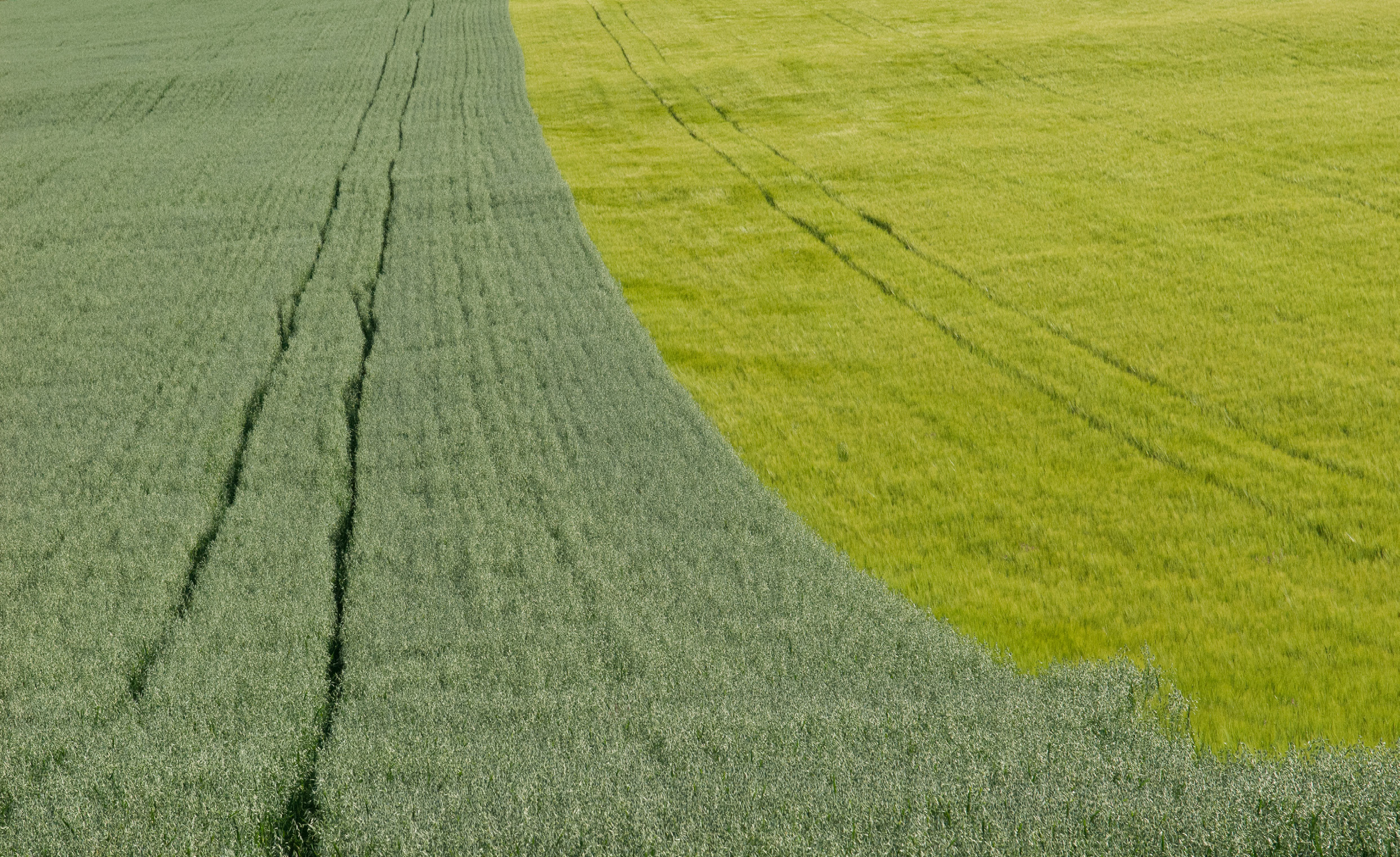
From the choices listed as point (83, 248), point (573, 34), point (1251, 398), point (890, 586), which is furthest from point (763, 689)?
point (573, 34)

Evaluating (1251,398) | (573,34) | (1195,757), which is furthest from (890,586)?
(573,34)

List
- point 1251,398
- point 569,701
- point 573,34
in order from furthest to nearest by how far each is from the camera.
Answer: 1. point 573,34
2. point 1251,398
3. point 569,701

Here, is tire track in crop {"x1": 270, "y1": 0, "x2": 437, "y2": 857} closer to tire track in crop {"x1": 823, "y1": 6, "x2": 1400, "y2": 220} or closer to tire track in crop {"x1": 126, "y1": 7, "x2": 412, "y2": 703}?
tire track in crop {"x1": 126, "y1": 7, "x2": 412, "y2": 703}

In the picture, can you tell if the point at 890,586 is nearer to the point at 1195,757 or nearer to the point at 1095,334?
the point at 1195,757

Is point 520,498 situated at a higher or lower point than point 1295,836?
lower

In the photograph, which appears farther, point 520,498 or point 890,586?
point 520,498

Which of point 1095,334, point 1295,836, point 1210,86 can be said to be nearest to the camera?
point 1295,836

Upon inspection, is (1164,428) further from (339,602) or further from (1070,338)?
(339,602)
